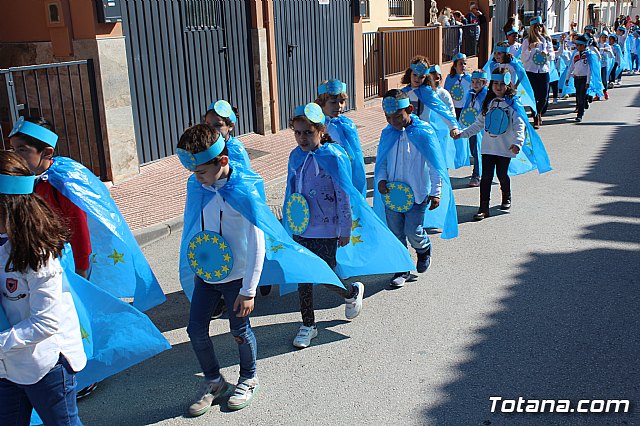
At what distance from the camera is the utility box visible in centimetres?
923

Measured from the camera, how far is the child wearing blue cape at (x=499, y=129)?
780 cm

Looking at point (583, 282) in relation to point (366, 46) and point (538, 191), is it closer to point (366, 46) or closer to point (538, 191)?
point (538, 191)

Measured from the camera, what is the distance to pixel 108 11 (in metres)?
9.31

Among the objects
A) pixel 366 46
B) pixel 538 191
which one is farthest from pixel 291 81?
pixel 538 191

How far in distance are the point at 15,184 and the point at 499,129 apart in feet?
19.7

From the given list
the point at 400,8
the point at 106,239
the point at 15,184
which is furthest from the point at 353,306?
the point at 400,8

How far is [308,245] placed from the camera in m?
5.12

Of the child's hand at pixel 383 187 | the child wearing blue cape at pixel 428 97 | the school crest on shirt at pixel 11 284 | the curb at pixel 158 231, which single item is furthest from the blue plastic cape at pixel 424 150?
the school crest on shirt at pixel 11 284

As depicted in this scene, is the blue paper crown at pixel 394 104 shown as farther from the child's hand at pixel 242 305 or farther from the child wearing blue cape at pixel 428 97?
the child's hand at pixel 242 305

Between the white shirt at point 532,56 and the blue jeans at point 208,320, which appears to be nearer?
the blue jeans at point 208,320

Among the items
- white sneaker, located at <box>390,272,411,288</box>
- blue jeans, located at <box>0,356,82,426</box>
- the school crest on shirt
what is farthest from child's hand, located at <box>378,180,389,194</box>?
the school crest on shirt

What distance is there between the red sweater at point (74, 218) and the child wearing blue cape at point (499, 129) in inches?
193

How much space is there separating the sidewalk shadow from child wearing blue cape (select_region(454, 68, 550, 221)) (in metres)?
3.46

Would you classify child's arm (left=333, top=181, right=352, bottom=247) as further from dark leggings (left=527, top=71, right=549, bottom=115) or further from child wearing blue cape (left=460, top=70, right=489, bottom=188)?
dark leggings (left=527, top=71, right=549, bottom=115)
